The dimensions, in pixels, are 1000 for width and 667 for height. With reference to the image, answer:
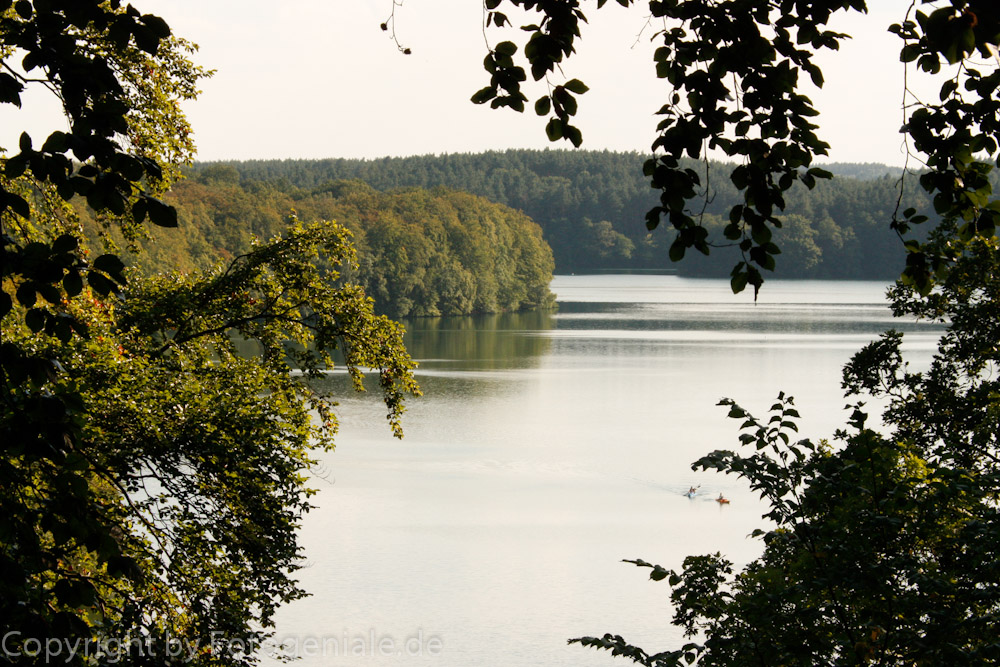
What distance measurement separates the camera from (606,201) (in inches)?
5428

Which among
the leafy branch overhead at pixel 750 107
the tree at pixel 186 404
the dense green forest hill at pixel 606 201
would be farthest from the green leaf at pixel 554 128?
the dense green forest hill at pixel 606 201

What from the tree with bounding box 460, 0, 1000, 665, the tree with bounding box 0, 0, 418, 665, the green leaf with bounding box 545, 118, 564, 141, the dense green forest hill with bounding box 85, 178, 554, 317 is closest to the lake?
the tree with bounding box 0, 0, 418, 665

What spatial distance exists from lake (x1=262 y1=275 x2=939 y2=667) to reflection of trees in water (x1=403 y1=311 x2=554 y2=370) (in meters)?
0.41

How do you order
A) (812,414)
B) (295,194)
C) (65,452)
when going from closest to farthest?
(65,452) < (812,414) < (295,194)

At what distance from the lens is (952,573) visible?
16.3 feet

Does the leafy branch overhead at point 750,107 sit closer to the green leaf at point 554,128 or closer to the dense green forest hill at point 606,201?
the green leaf at point 554,128

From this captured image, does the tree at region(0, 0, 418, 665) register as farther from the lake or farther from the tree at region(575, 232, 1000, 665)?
the lake

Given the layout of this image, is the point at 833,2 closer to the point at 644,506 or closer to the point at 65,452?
the point at 65,452

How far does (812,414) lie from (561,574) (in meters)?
16.0

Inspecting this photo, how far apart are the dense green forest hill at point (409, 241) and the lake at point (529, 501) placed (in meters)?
19.4

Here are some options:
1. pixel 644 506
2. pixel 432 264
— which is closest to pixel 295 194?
pixel 432 264

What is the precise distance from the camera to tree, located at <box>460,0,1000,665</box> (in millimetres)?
2721

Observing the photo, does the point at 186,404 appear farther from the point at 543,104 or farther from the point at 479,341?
the point at 479,341

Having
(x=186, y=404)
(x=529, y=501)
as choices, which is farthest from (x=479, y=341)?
(x=186, y=404)
